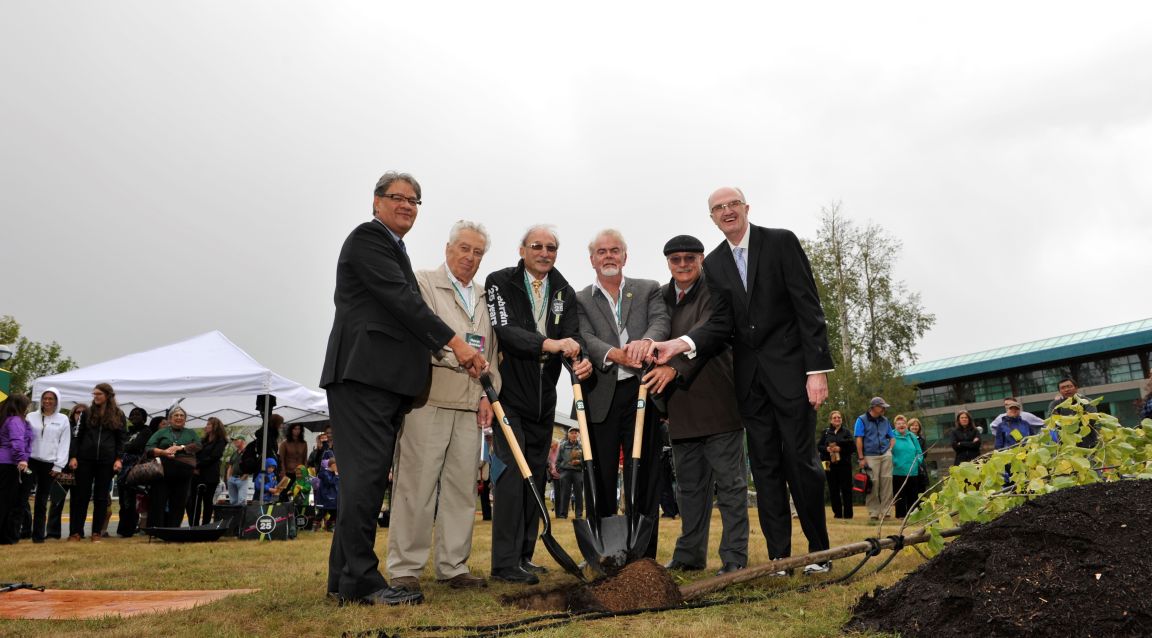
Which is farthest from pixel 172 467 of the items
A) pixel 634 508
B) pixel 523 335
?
pixel 634 508

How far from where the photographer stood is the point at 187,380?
38.2ft

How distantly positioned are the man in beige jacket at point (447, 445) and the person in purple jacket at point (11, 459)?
6677mm

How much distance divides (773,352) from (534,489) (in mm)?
1577

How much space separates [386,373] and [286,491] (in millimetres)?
8633

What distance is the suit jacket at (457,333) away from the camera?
4.21 m

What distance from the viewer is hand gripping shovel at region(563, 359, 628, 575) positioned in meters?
3.62

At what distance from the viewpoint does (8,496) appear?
8539mm

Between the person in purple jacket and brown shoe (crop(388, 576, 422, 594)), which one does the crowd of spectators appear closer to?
the person in purple jacket

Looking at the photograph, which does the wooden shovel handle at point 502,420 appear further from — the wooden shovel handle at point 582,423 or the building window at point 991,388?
the building window at point 991,388

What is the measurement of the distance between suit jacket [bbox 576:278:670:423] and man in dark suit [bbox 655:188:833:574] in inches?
15.5

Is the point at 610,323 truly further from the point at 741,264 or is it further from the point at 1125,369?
the point at 1125,369

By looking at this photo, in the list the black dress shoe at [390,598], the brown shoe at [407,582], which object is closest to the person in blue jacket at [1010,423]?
the brown shoe at [407,582]

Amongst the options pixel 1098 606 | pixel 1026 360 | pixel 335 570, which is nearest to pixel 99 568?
pixel 335 570

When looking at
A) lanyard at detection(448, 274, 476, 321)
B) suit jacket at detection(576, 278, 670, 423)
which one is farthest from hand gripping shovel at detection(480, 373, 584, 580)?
suit jacket at detection(576, 278, 670, 423)
